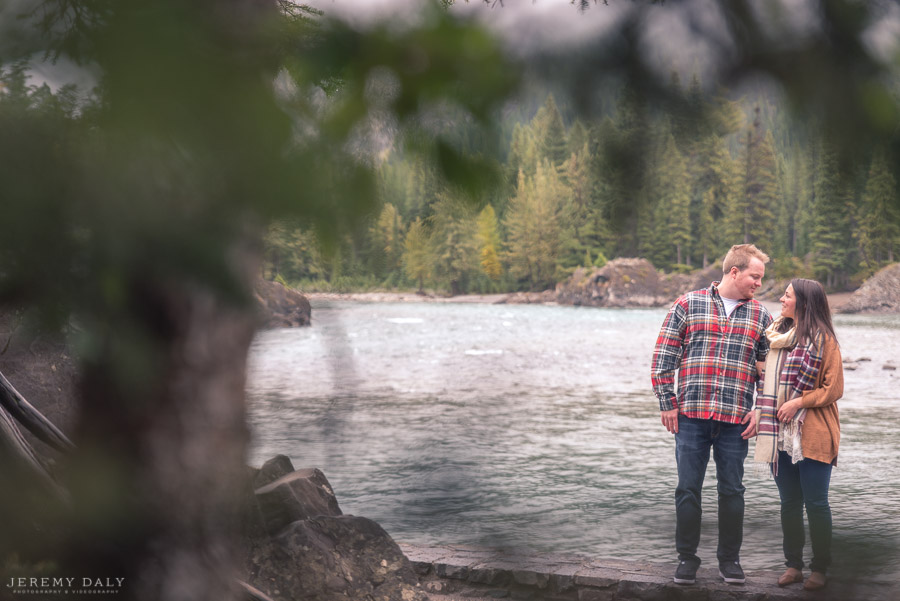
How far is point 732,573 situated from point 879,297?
46.1 m

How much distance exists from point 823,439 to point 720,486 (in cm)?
53

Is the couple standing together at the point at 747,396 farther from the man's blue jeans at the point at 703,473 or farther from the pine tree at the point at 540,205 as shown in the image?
the pine tree at the point at 540,205

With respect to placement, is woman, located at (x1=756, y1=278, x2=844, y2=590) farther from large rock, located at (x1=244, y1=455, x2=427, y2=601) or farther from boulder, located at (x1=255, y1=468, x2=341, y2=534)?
boulder, located at (x1=255, y1=468, x2=341, y2=534)

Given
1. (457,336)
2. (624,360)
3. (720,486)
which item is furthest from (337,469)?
(457,336)

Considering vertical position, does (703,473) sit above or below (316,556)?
above

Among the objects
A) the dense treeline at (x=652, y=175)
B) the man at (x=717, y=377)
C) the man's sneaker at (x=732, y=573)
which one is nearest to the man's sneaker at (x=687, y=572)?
the man at (x=717, y=377)

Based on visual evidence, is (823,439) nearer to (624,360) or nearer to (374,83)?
(374,83)

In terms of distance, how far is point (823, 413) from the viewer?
386 cm

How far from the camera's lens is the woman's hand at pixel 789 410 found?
3838 millimetres

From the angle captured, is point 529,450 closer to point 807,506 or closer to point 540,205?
point 807,506

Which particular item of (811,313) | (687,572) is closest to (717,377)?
(811,313)

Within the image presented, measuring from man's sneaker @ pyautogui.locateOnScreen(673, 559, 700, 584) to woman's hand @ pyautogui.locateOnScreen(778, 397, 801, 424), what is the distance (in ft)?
2.64

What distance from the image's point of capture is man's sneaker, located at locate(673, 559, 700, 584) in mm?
4035

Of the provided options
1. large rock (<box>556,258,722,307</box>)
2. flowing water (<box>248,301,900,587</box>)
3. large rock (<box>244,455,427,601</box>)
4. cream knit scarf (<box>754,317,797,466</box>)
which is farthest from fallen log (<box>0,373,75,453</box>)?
large rock (<box>556,258,722,307</box>)
